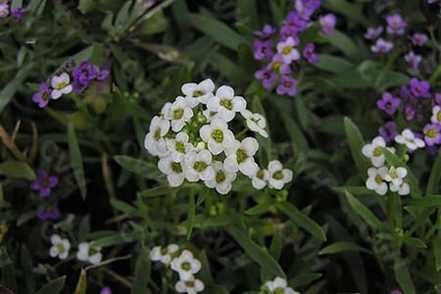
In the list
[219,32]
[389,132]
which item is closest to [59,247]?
[219,32]

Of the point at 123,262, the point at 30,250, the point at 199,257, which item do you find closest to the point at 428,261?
the point at 199,257

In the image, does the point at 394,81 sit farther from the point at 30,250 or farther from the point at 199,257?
the point at 30,250

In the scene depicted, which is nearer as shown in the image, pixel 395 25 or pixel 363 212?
pixel 363 212

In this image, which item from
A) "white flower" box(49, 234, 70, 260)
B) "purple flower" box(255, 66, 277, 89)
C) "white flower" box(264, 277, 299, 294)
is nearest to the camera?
"white flower" box(264, 277, 299, 294)

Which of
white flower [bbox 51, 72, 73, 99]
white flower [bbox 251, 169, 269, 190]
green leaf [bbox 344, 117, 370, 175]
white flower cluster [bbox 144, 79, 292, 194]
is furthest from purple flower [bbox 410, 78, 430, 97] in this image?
white flower [bbox 51, 72, 73, 99]

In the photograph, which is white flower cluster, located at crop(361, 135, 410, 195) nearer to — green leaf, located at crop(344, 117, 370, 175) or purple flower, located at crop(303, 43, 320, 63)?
green leaf, located at crop(344, 117, 370, 175)

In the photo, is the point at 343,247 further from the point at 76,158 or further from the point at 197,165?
the point at 76,158
